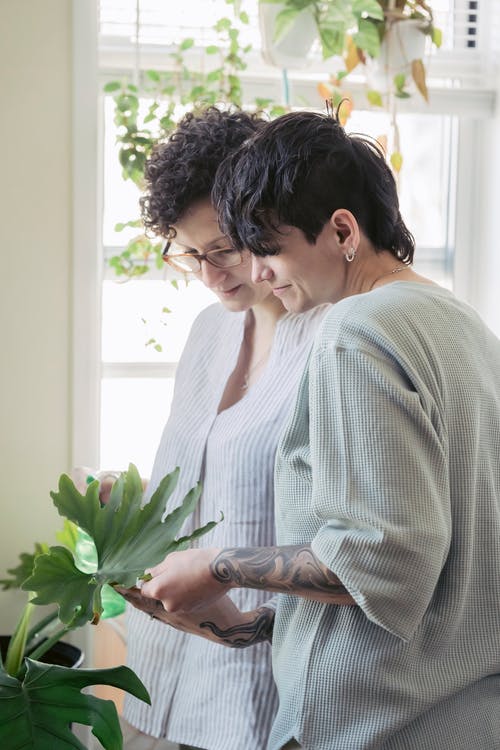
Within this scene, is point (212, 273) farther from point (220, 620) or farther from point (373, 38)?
point (373, 38)

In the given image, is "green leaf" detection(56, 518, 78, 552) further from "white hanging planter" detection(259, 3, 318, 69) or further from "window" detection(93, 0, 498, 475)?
"white hanging planter" detection(259, 3, 318, 69)

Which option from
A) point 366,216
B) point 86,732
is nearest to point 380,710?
point 366,216

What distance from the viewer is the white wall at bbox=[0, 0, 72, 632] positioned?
2082mm

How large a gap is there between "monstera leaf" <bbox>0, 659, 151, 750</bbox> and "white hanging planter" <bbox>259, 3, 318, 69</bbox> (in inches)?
56.3

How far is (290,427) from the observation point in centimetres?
106

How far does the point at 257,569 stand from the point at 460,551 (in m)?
0.23

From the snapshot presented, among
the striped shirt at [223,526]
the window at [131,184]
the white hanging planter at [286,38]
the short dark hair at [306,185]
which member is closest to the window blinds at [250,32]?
the window at [131,184]

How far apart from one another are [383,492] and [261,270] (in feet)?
1.16

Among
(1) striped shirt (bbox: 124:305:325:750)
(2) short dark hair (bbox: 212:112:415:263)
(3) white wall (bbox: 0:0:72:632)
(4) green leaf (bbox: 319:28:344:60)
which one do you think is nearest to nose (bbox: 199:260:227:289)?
(1) striped shirt (bbox: 124:305:325:750)

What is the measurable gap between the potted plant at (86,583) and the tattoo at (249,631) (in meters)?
0.13

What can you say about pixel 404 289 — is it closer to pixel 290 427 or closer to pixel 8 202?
pixel 290 427

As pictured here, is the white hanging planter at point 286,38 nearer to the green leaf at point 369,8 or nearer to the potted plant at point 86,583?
the green leaf at point 369,8

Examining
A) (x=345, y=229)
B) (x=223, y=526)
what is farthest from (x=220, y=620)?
(x=345, y=229)

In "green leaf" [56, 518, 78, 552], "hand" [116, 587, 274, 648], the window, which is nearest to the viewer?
"hand" [116, 587, 274, 648]
